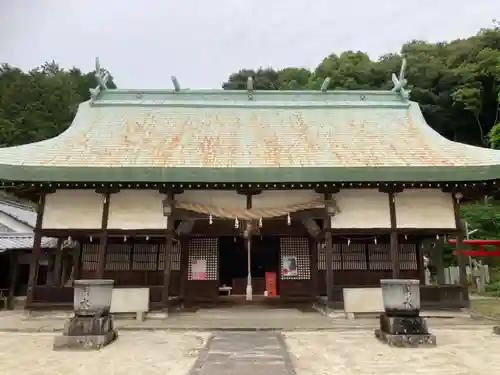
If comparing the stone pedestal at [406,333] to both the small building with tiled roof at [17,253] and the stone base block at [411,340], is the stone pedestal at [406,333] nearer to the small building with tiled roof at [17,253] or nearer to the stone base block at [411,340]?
the stone base block at [411,340]

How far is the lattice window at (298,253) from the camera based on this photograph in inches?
561

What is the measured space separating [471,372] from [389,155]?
773cm

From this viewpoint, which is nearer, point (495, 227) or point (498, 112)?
point (495, 227)

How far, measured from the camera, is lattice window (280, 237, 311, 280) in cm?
1424

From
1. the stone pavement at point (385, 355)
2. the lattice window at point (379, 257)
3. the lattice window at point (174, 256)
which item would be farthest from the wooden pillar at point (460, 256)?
the lattice window at point (174, 256)

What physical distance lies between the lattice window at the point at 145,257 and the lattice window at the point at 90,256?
146 cm

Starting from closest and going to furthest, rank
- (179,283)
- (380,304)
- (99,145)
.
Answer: (380,304) < (99,145) < (179,283)

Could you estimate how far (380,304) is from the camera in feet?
35.5

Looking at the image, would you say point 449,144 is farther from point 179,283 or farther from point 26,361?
point 26,361

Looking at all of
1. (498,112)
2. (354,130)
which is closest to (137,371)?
(354,130)

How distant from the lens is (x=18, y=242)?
664 inches

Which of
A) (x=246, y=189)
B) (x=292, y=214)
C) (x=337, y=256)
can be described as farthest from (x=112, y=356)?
(x=337, y=256)

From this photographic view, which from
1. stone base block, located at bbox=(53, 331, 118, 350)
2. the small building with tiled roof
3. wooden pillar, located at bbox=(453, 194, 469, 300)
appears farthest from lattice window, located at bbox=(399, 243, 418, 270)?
the small building with tiled roof

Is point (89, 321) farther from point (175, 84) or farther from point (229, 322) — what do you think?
point (175, 84)
